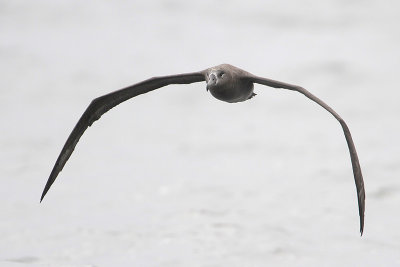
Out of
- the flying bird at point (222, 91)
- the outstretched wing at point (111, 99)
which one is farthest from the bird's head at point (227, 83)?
the outstretched wing at point (111, 99)

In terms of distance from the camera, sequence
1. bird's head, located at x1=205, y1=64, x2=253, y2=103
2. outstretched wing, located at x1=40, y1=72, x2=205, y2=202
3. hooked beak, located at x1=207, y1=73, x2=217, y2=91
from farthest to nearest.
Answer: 1. outstretched wing, located at x1=40, y1=72, x2=205, y2=202
2. bird's head, located at x1=205, y1=64, x2=253, y2=103
3. hooked beak, located at x1=207, y1=73, x2=217, y2=91

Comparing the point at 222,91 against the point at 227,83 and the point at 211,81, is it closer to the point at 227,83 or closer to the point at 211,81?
the point at 227,83

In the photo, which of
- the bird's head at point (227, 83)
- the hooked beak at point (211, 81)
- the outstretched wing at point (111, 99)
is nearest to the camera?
the hooked beak at point (211, 81)

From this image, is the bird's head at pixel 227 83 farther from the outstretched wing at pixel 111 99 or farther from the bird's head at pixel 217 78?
the outstretched wing at pixel 111 99

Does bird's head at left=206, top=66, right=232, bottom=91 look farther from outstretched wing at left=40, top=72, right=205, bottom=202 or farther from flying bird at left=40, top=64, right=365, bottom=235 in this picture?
outstretched wing at left=40, top=72, right=205, bottom=202

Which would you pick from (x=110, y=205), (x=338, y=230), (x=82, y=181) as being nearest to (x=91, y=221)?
(x=110, y=205)

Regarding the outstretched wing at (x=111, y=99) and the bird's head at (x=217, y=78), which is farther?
the outstretched wing at (x=111, y=99)

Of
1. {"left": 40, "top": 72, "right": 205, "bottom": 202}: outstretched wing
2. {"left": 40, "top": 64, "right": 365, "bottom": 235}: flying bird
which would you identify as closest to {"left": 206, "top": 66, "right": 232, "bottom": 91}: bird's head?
{"left": 40, "top": 64, "right": 365, "bottom": 235}: flying bird

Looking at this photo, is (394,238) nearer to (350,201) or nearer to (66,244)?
(350,201)
